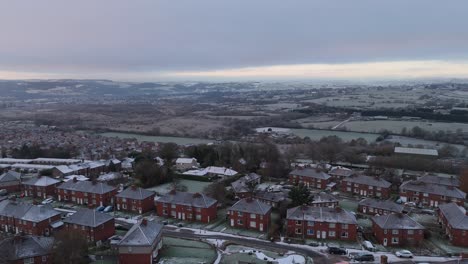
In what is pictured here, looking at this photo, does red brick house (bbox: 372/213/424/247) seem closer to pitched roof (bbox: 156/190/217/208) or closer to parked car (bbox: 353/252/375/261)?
parked car (bbox: 353/252/375/261)

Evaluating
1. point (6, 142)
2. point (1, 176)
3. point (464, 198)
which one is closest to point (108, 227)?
point (1, 176)

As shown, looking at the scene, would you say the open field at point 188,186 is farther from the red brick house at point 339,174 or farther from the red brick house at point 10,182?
the red brick house at point 339,174

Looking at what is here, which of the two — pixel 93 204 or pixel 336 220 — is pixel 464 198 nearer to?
pixel 336 220

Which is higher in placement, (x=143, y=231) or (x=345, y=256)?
(x=143, y=231)

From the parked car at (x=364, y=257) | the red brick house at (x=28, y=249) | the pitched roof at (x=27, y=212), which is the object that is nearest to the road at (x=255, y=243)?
the parked car at (x=364, y=257)

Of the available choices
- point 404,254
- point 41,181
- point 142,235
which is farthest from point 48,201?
point 404,254
